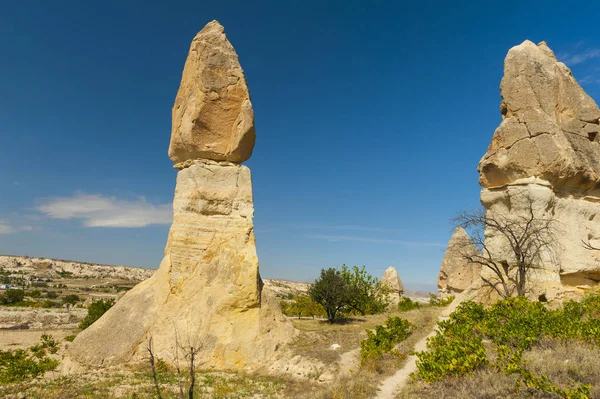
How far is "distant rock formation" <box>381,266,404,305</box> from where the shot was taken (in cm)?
3306

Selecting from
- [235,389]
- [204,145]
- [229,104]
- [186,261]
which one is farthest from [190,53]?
[235,389]

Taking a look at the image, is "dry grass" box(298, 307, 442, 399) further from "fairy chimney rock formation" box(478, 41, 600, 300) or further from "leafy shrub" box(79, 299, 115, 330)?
"leafy shrub" box(79, 299, 115, 330)

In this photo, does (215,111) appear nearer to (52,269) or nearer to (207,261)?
(207,261)

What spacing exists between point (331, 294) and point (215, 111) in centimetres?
1087

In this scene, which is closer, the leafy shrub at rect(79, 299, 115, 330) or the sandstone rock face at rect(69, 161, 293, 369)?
the sandstone rock face at rect(69, 161, 293, 369)

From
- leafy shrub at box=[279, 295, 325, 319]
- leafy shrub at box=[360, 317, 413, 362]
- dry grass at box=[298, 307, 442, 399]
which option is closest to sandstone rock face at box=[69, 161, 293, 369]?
leafy shrub at box=[360, 317, 413, 362]

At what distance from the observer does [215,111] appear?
46.1 feet

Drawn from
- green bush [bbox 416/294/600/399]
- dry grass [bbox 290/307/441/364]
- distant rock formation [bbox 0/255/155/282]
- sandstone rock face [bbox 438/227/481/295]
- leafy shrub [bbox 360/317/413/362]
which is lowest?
dry grass [bbox 290/307/441/364]

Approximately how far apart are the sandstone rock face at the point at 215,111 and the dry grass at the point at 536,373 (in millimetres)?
10157

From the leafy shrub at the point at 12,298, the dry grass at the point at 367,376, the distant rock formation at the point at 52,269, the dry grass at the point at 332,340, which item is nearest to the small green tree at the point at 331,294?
the dry grass at the point at 332,340

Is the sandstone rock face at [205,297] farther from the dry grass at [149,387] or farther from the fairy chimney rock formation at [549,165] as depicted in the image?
the fairy chimney rock formation at [549,165]

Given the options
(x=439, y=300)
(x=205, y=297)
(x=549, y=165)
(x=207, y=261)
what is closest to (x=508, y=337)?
(x=549, y=165)

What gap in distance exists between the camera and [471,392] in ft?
20.6

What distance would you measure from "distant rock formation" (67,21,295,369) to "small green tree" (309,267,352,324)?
19.3ft
